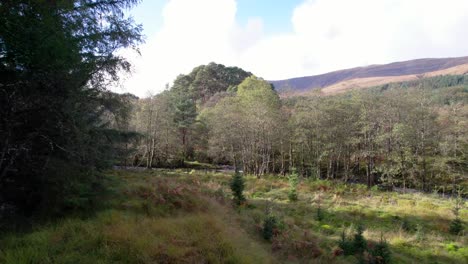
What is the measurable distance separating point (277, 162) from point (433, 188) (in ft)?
51.6

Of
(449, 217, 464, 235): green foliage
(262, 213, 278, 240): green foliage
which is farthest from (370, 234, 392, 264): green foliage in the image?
(449, 217, 464, 235): green foliage

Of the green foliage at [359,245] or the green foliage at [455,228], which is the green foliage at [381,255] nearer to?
the green foliage at [359,245]

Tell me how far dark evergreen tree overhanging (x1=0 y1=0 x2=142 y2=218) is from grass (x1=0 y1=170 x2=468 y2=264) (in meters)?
1.10

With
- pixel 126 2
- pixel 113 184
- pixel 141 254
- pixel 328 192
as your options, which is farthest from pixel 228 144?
pixel 141 254

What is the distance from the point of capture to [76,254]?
464 centimetres

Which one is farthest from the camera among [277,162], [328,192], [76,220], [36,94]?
[277,162]

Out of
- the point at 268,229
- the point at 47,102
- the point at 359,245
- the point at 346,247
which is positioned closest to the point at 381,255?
the point at 359,245

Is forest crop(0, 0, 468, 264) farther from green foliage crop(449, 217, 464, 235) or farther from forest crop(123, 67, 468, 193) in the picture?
forest crop(123, 67, 468, 193)

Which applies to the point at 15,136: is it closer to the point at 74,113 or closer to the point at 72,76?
the point at 74,113

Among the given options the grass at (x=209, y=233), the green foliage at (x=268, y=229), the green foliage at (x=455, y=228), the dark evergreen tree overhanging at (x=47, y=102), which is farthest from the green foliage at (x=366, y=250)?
the dark evergreen tree overhanging at (x=47, y=102)

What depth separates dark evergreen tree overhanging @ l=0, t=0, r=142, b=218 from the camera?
5.24 metres

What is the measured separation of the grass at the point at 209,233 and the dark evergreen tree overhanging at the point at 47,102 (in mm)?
1100

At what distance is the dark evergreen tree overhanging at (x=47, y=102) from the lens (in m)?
5.24

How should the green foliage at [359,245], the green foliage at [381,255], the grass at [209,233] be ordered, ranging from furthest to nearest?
the green foliage at [359,245] → the green foliage at [381,255] → the grass at [209,233]
